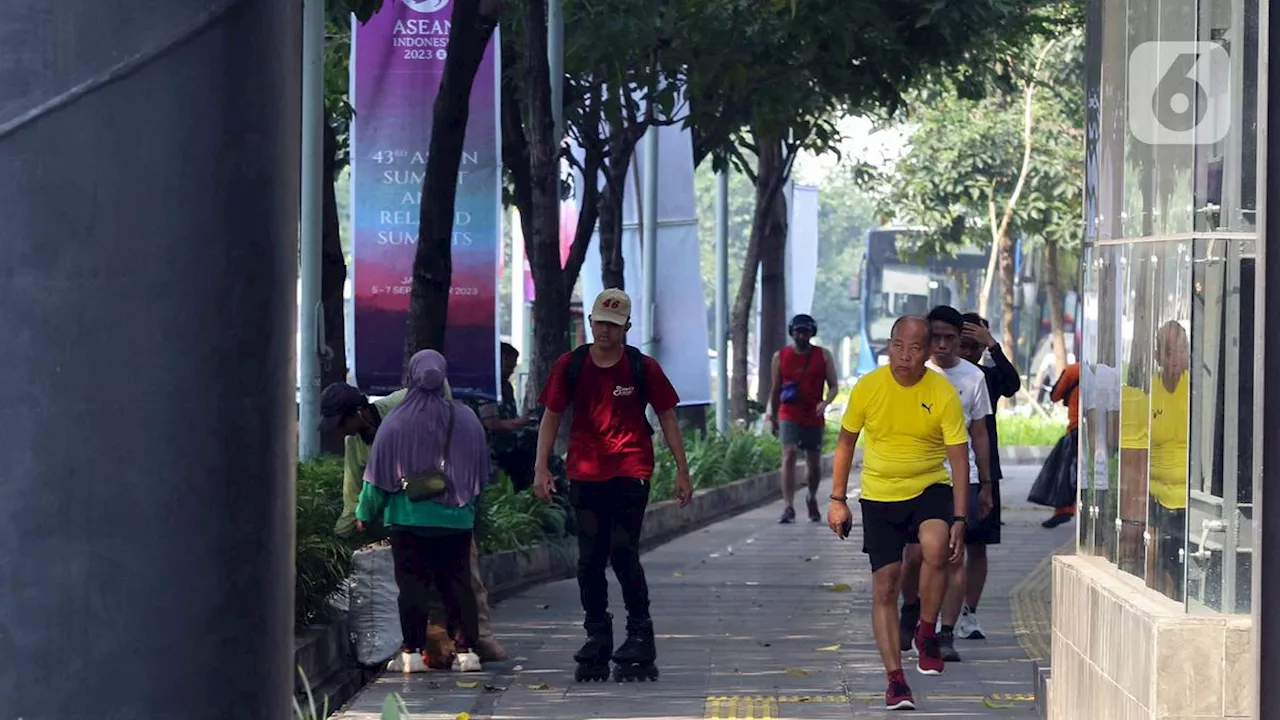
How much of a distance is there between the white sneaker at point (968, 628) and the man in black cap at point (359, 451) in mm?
2558

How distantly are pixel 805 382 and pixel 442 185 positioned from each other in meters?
7.88

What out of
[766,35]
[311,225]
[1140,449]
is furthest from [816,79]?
[1140,449]

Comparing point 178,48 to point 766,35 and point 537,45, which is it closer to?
point 537,45

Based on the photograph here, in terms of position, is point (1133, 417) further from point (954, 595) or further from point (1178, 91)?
point (954, 595)

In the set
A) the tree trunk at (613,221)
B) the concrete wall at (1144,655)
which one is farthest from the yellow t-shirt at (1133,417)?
the tree trunk at (613,221)

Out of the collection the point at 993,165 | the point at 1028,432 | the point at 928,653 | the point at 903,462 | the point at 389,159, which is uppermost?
the point at 993,165

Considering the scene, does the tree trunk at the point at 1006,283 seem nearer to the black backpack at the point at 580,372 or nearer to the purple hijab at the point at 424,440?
the black backpack at the point at 580,372

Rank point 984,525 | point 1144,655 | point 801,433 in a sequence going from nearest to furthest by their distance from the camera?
point 1144,655, point 984,525, point 801,433

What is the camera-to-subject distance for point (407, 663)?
32.6 ft

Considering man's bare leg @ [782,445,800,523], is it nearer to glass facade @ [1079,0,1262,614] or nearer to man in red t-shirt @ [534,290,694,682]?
man in red t-shirt @ [534,290,694,682]

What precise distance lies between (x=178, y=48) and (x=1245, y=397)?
3.52 m

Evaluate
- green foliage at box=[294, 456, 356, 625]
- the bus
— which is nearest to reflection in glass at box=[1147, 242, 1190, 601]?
green foliage at box=[294, 456, 356, 625]

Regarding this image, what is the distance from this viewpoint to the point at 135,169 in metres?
2.82

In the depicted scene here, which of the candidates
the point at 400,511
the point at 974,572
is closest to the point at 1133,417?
the point at 400,511
